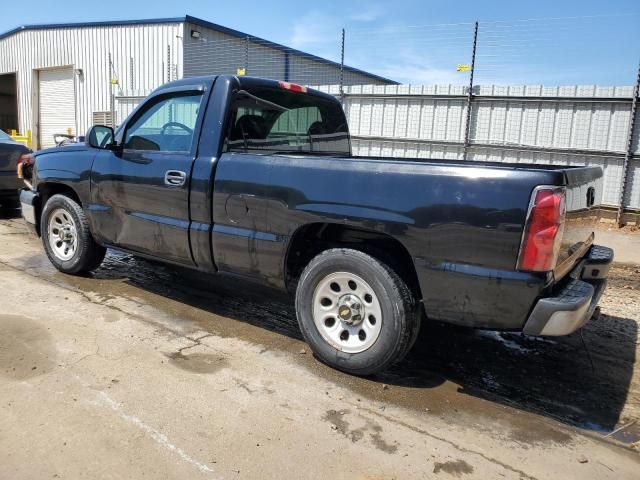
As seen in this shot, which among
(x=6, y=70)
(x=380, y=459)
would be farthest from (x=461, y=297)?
Result: (x=6, y=70)

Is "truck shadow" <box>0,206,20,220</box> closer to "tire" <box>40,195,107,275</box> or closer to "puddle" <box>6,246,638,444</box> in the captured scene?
"tire" <box>40,195,107,275</box>

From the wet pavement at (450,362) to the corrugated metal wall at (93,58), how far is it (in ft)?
46.4

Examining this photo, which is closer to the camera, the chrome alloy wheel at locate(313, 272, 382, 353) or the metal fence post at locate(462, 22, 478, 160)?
the chrome alloy wheel at locate(313, 272, 382, 353)

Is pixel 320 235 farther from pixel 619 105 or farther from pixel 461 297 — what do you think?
pixel 619 105

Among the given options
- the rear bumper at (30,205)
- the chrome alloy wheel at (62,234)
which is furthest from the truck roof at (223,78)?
the rear bumper at (30,205)

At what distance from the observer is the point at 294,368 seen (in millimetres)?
3746

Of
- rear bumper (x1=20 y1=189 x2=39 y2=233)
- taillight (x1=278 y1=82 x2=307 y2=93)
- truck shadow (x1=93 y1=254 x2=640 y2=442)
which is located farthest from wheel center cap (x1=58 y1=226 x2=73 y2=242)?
taillight (x1=278 y1=82 x2=307 y2=93)

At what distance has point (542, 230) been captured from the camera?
287cm

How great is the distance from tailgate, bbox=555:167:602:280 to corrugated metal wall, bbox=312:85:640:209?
23.6 ft

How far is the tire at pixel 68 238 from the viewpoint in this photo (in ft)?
17.6

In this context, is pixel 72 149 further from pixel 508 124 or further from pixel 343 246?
pixel 508 124

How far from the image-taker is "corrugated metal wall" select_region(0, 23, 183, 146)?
1923 centimetres

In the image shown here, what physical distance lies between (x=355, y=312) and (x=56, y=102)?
80.7 feet

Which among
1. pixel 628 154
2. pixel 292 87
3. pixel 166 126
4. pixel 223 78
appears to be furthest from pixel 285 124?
pixel 628 154
